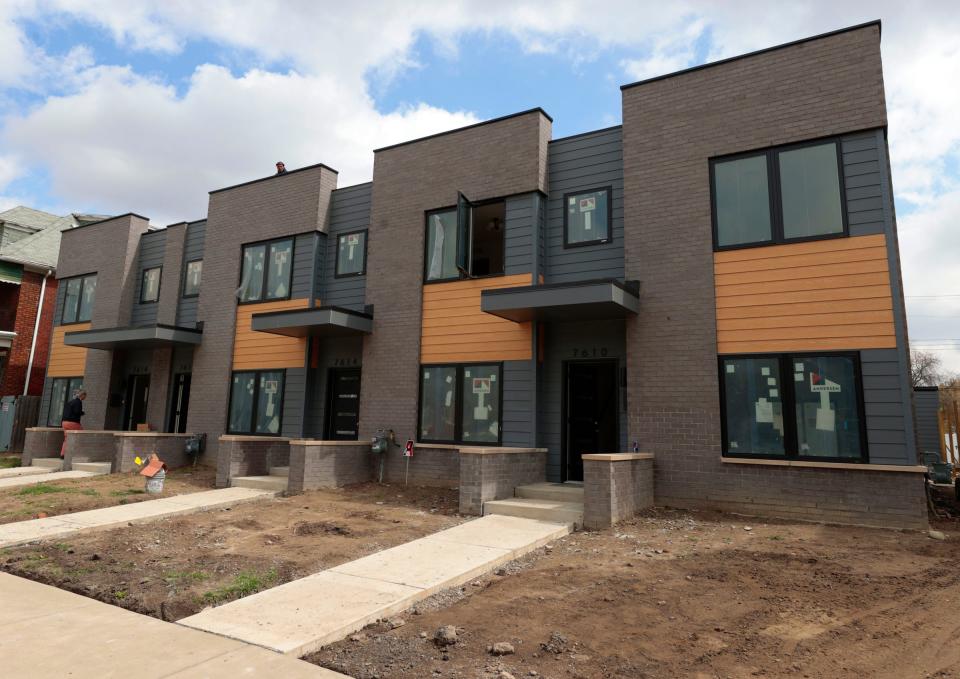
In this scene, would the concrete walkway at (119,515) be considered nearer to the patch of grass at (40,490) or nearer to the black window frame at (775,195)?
the patch of grass at (40,490)

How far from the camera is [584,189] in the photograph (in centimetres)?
1188

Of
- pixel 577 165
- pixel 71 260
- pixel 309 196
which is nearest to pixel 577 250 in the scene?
pixel 577 165

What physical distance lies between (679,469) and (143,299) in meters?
16.4

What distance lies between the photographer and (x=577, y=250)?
466 inches

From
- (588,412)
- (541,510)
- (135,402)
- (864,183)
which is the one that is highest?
(864,183)

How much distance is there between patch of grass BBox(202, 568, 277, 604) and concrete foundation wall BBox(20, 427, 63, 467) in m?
14.0

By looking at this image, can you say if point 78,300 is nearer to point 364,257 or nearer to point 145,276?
point 145,276

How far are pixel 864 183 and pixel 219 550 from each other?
1014 centimetres

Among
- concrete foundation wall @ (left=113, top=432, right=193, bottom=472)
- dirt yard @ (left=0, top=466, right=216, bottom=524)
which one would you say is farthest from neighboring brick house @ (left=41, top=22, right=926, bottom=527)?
dirt yard @ (left=0, top=466, right=216, bottom=524)

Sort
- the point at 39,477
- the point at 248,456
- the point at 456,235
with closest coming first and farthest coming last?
the point at 456,235 < the point at 248,456 < the point at 39,477

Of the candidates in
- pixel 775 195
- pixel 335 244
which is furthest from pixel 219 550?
pixel 775 195

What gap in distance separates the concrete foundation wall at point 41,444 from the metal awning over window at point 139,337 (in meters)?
2.49

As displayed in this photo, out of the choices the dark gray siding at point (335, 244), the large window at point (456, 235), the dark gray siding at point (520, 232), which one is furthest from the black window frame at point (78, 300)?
the dark gray siding at point (520, 232)

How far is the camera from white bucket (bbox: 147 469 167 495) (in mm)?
11609
